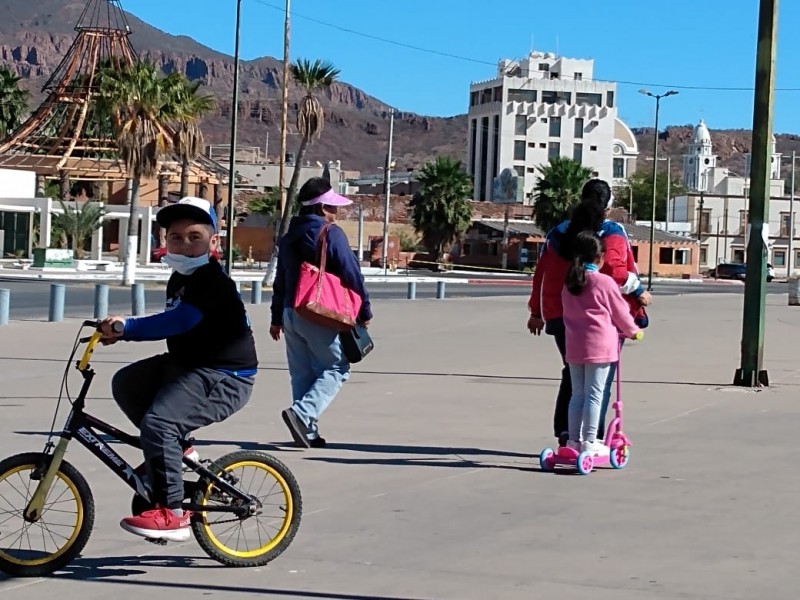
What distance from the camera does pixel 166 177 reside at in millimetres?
66750

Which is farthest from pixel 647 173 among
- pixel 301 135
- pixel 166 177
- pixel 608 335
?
pixel 608 335

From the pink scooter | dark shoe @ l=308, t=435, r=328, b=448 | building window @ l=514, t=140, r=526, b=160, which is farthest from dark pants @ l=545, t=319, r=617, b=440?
building window @ l=514, t=140, r=526, b=160

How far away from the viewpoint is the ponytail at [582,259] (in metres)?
8.58

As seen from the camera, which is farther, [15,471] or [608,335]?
[608,335]

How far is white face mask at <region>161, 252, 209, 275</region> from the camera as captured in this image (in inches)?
237

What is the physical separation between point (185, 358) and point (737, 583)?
2686mm

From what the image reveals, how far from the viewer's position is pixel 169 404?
5.95m

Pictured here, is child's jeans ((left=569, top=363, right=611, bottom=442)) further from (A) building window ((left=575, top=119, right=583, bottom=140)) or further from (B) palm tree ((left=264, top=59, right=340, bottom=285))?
(A) building window ((left=575, top=119, right=583, bottom=140))

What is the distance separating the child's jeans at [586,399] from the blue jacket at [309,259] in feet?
5.21

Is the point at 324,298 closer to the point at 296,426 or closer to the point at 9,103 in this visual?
the point at 296,426

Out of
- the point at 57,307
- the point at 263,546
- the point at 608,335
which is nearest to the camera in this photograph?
the point at 263,546

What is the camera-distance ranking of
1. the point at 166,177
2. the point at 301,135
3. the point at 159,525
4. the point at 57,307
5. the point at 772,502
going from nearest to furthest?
the point at 159,525
the point at 772,502
the point at 57,307
the point at 301,135
the point at 166,177

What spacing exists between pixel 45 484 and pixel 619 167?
16475 cm

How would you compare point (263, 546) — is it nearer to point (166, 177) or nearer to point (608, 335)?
point (608, 335)
